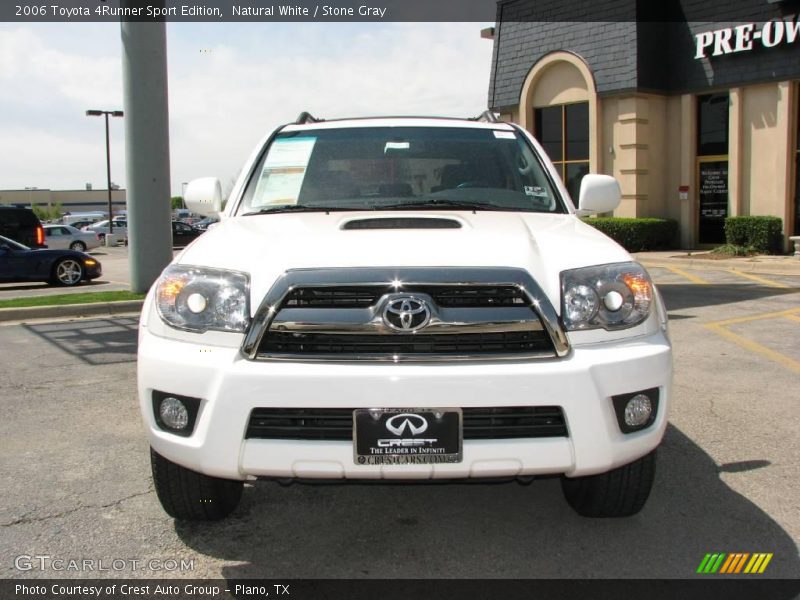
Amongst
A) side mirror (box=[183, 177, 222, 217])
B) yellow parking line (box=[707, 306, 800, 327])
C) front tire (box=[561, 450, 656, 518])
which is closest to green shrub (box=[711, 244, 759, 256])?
yellow parking line (box=[707, 306, 800, 327])

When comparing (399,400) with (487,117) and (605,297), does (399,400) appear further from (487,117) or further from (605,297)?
(487,117)

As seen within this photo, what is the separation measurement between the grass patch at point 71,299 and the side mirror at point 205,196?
6862mm

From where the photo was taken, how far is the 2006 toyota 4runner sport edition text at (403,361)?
8.32ft

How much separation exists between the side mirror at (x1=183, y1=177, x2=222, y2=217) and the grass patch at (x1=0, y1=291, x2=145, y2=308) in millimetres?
6862

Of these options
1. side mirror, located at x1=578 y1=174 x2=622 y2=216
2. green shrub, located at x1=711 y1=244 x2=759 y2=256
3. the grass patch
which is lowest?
the grass patch

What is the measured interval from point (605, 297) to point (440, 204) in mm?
1161

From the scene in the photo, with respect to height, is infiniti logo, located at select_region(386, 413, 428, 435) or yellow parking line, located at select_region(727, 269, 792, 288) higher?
infiniti logo, located at select_region(386, 413, 428, 435)

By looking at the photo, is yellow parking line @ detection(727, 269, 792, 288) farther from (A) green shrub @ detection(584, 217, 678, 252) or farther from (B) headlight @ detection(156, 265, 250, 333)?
(B) headlight @ detection(156, 265, 250, 333)

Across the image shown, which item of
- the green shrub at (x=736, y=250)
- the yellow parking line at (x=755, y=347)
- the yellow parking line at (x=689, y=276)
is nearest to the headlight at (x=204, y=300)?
the yellow parking line at (x=755, y=347)

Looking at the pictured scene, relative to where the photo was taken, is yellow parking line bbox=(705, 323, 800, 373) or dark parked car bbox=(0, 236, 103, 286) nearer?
yellow parking line bbox=(705, 323, 800, 373)

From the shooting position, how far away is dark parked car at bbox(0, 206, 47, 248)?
771 inches

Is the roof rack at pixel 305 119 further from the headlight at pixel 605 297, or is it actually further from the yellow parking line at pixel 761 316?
the yellow parking line at pixel 761 316

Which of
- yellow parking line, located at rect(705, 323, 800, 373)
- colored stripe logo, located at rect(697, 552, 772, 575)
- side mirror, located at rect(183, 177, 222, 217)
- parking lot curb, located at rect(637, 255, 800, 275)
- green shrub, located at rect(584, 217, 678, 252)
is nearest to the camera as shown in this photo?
colored stripe logo, located at rect(697, 552, 772, 575)

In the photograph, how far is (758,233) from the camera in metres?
17.7
